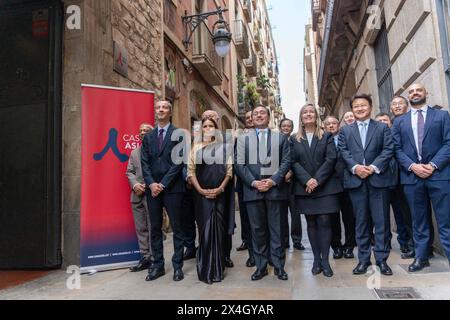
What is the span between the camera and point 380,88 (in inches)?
334

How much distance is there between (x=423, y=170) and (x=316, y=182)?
44.2 inches

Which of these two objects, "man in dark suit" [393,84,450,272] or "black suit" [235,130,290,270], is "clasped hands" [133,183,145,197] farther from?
"man in dark suit" [393,84,450,272]

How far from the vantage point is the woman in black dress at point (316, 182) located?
4203 millimetres

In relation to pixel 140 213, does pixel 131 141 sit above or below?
above

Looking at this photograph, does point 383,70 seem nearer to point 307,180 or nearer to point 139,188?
point 307,180

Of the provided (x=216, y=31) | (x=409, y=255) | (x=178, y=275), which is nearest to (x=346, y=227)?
(x=409, y=255)

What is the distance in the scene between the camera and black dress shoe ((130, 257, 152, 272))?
4844 mm

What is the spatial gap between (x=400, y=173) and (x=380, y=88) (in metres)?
4.72

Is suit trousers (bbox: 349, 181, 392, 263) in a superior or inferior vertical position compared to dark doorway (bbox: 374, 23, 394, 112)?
inferior

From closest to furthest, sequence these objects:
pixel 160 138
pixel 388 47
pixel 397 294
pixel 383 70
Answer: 1. pixel 397 294
2. pixel 160 138
3. pixel 388 47
4. pixel 383 70

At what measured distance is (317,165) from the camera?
14.1 ft

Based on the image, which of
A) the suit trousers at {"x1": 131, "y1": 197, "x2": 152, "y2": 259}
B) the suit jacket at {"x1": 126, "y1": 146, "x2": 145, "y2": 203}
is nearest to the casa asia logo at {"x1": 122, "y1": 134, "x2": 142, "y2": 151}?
the suit jacket at {"x1": 126, "y1": 146, "x2": 145, "y2": 203}

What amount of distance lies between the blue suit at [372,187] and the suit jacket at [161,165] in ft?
6.35
